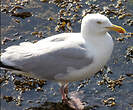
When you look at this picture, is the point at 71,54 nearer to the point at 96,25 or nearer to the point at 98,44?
the point at 98,44

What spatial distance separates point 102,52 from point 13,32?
2753 mm

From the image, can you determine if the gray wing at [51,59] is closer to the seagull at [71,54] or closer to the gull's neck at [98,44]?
the seagull at [71,54]

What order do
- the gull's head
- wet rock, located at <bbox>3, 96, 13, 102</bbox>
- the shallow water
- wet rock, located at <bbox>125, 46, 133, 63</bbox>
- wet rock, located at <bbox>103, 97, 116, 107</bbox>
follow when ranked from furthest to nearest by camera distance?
wet rock, located at <bbox>125, 46, 133, 63</bbox>
wet rock, located at <bbox>3, 96, 13, 102</bbox>
the shallow water
wet rock, located at <bbox>103, 97, 116, 107</bbox>
the gull's head

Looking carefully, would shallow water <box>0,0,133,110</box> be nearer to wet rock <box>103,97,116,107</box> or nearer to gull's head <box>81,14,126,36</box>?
wet rock <box>103,97,116,107</box>

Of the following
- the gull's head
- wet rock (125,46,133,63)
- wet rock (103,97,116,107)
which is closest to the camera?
the gull's head

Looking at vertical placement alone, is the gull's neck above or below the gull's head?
below

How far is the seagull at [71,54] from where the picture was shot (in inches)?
205

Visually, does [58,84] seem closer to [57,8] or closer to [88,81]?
[88,81]

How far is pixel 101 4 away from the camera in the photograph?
795cm

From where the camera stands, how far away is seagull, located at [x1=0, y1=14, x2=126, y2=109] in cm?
521

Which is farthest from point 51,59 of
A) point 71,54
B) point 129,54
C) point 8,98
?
point 129,54

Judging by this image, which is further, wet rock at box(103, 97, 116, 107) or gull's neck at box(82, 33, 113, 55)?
wet rock at box(103, 97, 116, 107)

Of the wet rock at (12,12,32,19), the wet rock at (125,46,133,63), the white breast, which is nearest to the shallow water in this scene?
the wet rock at (125,46,133,63)

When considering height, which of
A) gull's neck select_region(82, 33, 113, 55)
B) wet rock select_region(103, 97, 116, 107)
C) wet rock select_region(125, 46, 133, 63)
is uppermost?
gull's neck select_region(82, 33, 113, 55)
